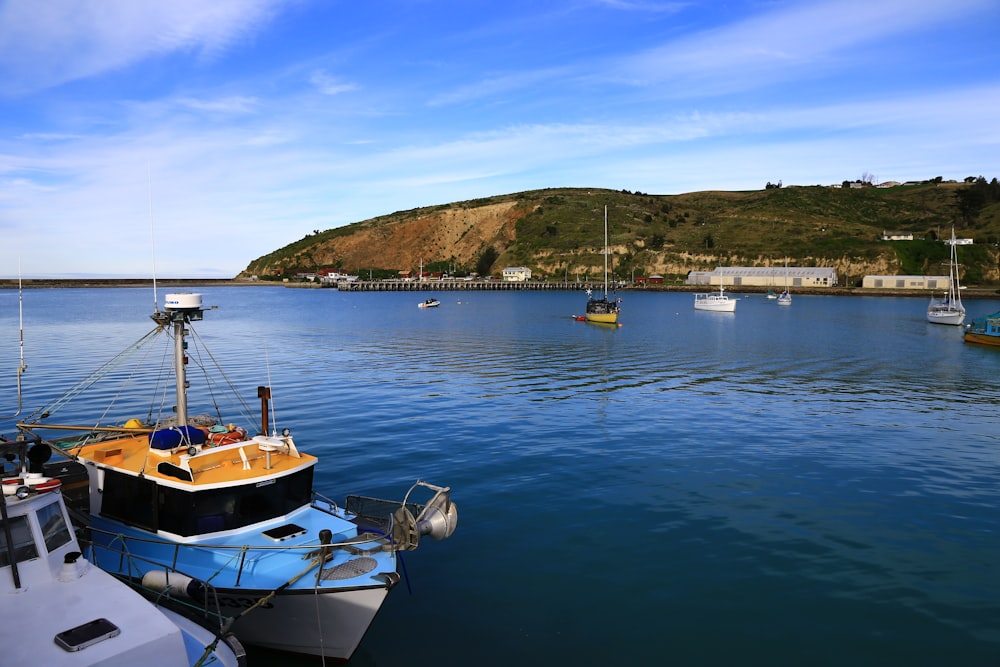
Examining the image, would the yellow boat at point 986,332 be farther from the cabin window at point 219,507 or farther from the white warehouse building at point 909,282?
the white warehouse building at point 909,282

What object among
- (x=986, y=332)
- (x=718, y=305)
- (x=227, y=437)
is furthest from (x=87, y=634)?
(x=718, y=305)

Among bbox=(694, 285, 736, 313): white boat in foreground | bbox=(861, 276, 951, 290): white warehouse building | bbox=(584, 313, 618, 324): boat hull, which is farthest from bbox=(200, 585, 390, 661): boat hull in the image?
bbox=(861, 276, 951, 290): white warehouse building

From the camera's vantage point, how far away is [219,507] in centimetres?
1410

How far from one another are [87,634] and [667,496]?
17489 mm

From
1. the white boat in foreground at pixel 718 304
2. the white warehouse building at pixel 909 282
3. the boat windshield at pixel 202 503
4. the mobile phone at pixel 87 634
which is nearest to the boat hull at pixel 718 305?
the white boat in foreground at pixel 718 304

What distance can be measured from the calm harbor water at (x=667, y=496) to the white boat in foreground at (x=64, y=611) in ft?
11.9

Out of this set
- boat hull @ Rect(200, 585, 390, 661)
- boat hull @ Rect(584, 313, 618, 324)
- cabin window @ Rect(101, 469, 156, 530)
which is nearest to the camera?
boat hull @ Rect(200, 585, 390, 661)

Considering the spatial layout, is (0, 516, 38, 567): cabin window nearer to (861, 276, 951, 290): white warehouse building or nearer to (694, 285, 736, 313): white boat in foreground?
(694, 285, 736, 313): white boat in foreground

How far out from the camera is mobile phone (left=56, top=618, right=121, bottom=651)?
30.0ft

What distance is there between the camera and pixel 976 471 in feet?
82.5

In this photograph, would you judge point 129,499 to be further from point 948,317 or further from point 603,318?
point 948,317

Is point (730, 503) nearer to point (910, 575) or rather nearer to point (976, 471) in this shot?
point (910, 575)

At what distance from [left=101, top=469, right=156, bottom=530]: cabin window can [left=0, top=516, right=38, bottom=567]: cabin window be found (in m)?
3.25

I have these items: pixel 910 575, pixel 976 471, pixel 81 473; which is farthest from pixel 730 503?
pixel 81 473
